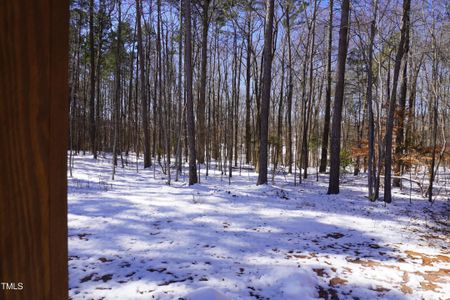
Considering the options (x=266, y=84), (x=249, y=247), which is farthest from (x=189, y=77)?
(x=249, y=247)

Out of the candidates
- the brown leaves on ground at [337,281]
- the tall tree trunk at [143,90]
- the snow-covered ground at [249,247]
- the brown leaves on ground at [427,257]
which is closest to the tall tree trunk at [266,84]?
the snow-covered ground at [249,247]

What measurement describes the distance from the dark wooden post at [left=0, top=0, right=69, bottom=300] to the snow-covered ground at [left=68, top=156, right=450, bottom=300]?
7.95ft

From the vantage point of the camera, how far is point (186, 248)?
4516mm

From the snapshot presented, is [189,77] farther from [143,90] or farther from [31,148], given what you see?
[31,148]

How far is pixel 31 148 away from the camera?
2.41 ft

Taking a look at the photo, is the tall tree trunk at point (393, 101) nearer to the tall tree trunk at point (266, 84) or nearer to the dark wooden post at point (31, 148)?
the tall tree trunk at point (266, 84)

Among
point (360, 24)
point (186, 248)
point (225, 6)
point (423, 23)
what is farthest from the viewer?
point (225, 6)

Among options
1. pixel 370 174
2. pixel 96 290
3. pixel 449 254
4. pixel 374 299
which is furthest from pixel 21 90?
pixel 370 174

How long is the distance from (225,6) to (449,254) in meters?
14.8

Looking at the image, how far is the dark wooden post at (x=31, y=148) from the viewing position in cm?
70

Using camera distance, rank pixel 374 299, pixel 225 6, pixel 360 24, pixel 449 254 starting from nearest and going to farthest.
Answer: pixel 374 299 < pixel 449 254 < pixel 360 24 < pixel 225 6

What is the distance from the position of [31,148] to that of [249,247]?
4456 mm

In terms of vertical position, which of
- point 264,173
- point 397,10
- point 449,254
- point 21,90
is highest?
point 397,10

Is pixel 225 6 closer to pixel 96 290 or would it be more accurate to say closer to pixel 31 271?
pixel 96 290
